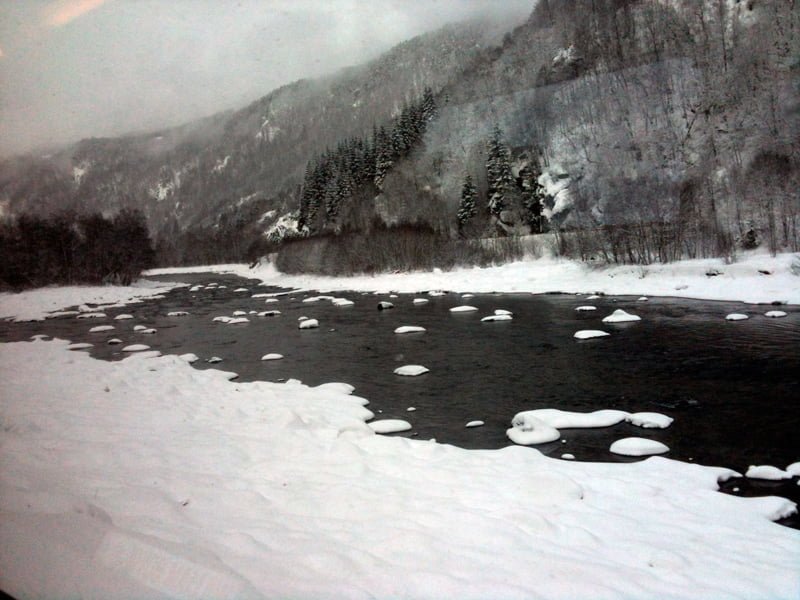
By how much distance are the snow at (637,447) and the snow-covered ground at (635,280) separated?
18.6 m

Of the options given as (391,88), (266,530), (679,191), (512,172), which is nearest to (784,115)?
(679,191)

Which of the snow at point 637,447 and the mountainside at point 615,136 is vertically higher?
the mountainside at point 615,136

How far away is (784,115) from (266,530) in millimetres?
57072

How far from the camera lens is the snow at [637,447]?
25.3 feet

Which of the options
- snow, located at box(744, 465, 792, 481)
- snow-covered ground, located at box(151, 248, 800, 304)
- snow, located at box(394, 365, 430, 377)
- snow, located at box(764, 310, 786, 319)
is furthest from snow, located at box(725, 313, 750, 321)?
snow, located at box(744, 465, 792, 481)

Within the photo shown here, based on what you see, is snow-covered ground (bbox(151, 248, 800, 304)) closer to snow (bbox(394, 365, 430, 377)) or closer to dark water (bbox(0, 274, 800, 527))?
dark water (bbox(0, 274, 800, 527))

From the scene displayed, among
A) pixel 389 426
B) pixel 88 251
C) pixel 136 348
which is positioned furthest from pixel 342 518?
pixel 88 251

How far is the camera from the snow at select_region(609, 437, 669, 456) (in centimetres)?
770

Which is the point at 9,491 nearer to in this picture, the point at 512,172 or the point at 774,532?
the point at 774,532

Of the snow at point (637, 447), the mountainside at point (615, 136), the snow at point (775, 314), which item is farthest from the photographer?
the mountainside at point (615, 136)

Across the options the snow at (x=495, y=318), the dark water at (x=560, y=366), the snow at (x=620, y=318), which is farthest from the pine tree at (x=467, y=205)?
the snow at (x=620, y=318)

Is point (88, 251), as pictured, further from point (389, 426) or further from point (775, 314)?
point (775, 314)

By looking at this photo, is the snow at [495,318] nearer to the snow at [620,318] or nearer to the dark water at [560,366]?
the dark water at [560,366]

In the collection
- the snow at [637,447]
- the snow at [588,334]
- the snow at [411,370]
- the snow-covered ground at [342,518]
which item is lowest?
the snow at [637,447]
